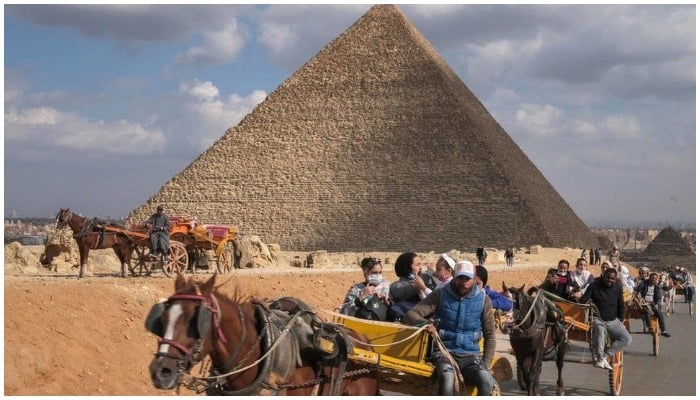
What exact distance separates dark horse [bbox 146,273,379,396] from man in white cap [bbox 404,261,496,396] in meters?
0.42

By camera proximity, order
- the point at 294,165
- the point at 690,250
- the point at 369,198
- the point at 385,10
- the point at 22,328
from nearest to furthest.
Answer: the point at 22,328 → the point at 690,250 → the point at 369,198 → the point at 294,165 → the point at 385,10

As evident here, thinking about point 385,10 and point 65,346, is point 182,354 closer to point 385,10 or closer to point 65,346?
point 65,346

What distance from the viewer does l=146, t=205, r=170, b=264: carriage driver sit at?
577 inches

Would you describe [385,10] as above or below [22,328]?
above

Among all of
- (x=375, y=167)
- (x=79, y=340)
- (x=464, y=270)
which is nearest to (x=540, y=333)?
(x=464, y=270)

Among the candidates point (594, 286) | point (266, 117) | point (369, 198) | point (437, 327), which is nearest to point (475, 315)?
point (437, 327)

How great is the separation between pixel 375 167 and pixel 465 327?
7915 cm

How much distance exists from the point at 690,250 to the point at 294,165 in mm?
35373

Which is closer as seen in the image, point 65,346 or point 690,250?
point 65,346

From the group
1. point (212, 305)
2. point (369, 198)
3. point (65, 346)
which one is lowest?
point (65, 346)

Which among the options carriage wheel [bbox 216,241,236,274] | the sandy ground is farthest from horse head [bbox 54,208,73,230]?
carriage wheel [bbox 216,241,236,274]

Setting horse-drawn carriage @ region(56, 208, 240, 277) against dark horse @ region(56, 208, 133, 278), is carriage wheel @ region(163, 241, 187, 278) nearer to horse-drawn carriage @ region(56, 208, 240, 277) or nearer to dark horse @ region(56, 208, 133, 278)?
horse-drawn carriage @ region(56, 208, 240, 277)

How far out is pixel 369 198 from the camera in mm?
82312

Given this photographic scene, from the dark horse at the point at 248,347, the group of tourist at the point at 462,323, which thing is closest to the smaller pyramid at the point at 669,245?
the group of tourist at the point at 462,323
